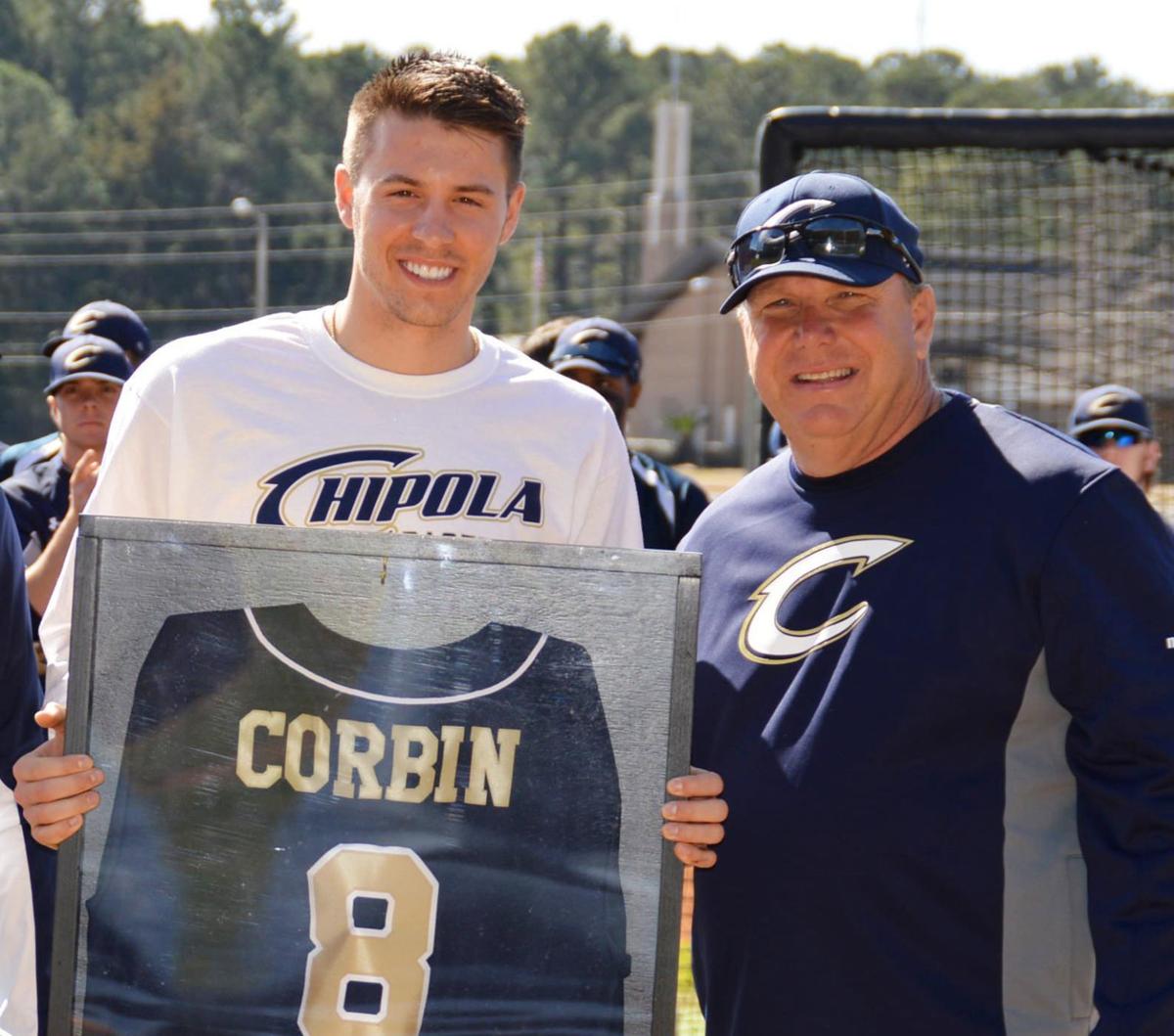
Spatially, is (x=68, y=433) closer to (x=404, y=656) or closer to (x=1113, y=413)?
(x=404, y=656)

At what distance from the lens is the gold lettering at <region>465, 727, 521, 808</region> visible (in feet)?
7.33

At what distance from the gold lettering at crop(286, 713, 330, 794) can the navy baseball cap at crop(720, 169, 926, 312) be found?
953mm

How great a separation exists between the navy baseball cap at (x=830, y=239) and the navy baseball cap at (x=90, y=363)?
125 inches

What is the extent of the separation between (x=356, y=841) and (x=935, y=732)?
877 millimetres

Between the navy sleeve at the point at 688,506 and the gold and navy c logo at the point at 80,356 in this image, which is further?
the gold and navy c logo at the point at 80,356

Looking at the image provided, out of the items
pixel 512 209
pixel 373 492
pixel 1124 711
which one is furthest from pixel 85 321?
pixel 1124 711

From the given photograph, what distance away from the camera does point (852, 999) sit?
7.97 feet

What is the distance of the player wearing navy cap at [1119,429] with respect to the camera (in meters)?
5.93

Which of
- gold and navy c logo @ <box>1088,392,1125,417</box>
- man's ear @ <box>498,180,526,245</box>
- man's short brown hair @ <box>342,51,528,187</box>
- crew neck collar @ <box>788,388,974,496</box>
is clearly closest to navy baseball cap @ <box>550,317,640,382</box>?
gold and navy c logo @ <box>1088,392,1125,417</box>

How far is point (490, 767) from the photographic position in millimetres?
2236

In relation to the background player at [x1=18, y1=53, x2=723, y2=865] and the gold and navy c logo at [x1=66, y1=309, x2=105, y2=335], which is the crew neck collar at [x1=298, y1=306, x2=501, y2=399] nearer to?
the background player at [x1=18, y1=53, x2=723, y2=865]

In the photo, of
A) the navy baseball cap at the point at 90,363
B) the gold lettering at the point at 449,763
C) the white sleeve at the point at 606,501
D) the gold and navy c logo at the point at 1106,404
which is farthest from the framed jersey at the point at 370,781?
the gold and navy c logo at the point at 1106,404

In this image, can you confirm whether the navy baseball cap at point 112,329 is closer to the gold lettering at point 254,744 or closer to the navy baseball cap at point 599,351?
the navy baseball cap at point 599,351

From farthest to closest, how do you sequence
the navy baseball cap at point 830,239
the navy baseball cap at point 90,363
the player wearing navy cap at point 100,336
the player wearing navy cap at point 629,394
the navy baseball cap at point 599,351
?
1. the player wearing navy cap at point 100,336
2. the navy baseball cap at point 599,351
3. the navy baseball cap at point 90,363
4. the player wearing navy cap at point 629,394
5. the navy baseball cap at point 830,239
